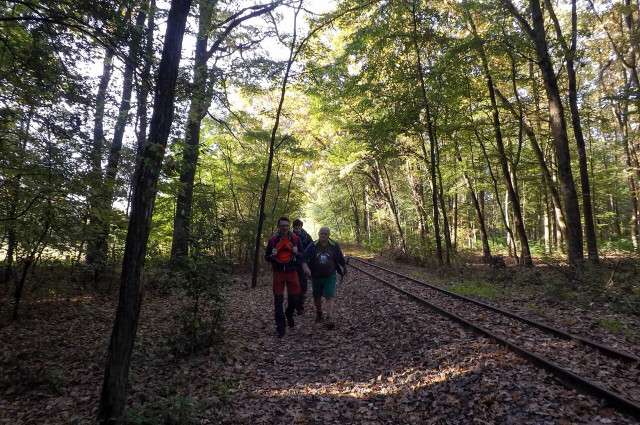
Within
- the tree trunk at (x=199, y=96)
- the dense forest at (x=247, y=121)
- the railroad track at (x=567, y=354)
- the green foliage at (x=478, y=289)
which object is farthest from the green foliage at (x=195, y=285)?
the green foliage at (x=478, y=289)

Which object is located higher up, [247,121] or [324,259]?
[247,121]

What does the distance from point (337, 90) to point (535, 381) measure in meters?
14.5

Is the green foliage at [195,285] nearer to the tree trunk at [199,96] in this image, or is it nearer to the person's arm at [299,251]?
the person's arm at [299,251]

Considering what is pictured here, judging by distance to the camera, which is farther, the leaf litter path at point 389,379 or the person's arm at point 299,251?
the person's arm at point 299,251

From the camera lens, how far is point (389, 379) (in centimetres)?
486

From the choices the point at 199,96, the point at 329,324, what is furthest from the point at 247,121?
the point at 329,324

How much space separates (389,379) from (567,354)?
254 centimetres

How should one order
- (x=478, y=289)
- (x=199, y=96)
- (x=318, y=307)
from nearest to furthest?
(x=199, y=96), (x=318, y=307), (x=478, y=289)

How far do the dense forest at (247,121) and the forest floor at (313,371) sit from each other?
2.95ft

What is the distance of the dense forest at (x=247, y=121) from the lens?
5.32 metres

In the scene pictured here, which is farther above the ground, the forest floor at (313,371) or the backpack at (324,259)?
the backpack at (324,259)

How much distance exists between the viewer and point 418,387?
4402mm

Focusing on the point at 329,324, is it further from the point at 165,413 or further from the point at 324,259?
the point at 165,413

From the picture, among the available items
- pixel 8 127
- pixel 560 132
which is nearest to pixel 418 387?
pixel 8 127
